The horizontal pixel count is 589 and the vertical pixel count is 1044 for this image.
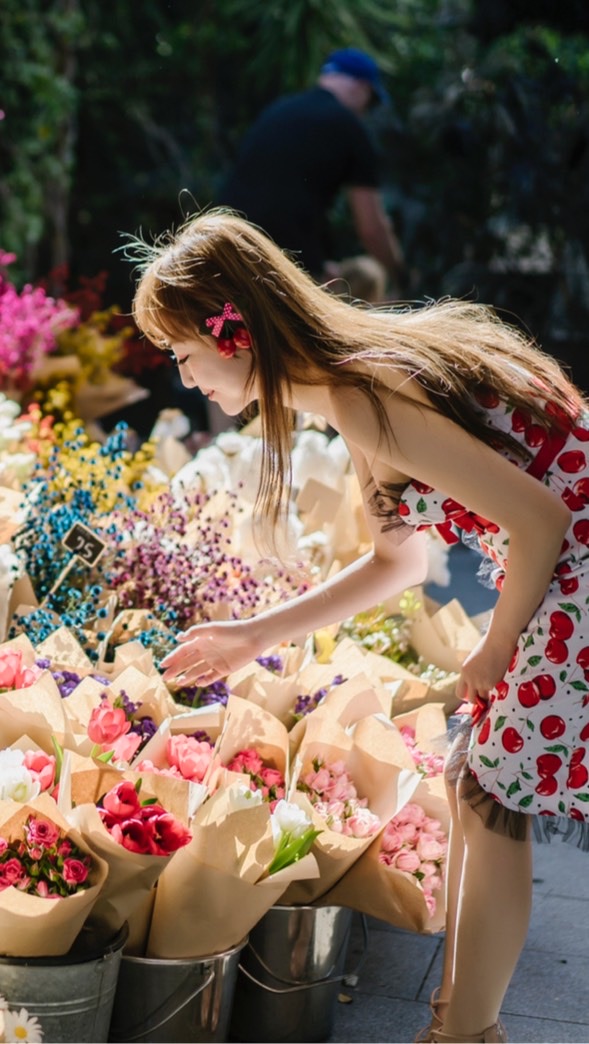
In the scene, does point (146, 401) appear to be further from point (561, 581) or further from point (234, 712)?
point (561, 581)

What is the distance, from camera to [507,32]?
12.9 feet

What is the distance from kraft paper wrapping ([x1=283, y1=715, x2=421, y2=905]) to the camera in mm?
1823

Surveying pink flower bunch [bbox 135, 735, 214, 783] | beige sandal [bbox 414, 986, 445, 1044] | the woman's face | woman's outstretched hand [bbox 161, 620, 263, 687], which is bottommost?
beige sandal [bbox 414, 986, 445, 1044]

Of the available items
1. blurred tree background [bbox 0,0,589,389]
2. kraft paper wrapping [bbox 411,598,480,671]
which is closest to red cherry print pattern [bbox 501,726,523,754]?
kraft paper wrapping [bbox 411,598,480,671]

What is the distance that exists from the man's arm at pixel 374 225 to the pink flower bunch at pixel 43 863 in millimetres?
3450

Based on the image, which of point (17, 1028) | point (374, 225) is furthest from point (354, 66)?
point (17, 1028)

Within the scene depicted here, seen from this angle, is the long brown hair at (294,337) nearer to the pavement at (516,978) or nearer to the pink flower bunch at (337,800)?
the pink flower bunch at (337,800)

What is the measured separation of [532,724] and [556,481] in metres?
0.30

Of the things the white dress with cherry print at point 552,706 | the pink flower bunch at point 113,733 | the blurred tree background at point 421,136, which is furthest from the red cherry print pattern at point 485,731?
→ the blurred tree background at point 421,136

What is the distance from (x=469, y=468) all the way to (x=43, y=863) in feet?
2.25

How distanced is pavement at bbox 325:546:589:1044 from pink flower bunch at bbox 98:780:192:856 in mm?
534

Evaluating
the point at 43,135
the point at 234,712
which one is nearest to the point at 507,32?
the point at 234,712

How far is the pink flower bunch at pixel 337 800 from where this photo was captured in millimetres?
1820

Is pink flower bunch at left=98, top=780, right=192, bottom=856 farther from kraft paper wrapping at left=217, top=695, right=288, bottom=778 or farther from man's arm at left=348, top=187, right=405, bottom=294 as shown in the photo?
man's arm at left=348, top=187, right=405, bottom=294
